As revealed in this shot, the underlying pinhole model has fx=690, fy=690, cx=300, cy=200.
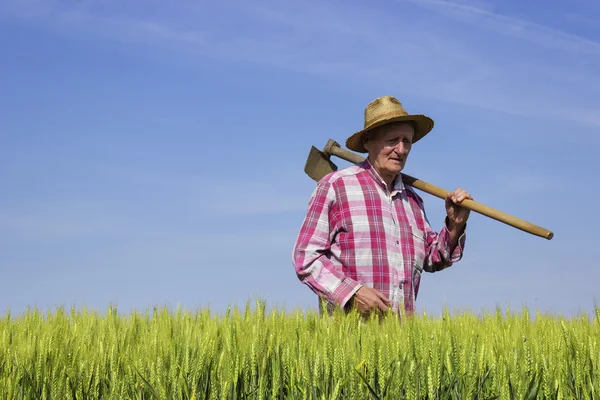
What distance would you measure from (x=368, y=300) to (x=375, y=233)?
1.86ft

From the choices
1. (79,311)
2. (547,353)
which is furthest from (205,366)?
(79,311)

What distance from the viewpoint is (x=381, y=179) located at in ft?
17.1

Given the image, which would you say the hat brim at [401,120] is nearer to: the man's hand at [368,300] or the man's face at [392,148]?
the man's face at [392,148]

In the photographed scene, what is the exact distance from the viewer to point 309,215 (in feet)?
16.5

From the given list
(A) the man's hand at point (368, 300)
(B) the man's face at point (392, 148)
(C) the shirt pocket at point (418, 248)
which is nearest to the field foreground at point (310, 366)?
(A) the man's hand at point (368, 300)

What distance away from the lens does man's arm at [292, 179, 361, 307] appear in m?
4.75

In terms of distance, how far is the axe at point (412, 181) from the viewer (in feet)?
17.2

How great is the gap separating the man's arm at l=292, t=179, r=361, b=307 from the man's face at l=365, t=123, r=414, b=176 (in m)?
0.43

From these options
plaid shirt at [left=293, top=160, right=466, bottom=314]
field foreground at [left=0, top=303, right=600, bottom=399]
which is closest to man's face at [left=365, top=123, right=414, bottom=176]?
plaid shirt at [left=293, top=160, right=466, bottom=314]

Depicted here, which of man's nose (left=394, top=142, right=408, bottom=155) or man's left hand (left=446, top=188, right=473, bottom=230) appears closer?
man's nose (left=394, top=142, right=408, bottom=155)

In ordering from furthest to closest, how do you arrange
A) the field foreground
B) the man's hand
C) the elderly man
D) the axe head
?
the axe head < the elderly man < the man's hand < the field foreground

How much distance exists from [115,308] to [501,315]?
8.88ft

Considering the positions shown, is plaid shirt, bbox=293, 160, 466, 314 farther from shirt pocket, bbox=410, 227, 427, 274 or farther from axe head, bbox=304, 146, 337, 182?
axe head, bbox=304, 146, 337, 182

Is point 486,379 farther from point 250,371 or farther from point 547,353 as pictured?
point 250,371
